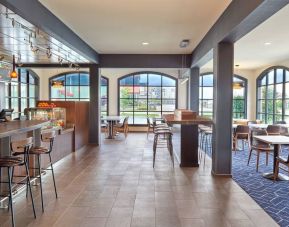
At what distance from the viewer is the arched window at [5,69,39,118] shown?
33.9ft

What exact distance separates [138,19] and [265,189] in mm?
3628

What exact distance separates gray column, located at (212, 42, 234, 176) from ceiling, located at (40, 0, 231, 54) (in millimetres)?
696

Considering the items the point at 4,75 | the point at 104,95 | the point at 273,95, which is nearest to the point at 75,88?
the point at 104,95

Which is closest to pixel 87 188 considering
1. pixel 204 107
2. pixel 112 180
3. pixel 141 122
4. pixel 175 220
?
pixel 112 180

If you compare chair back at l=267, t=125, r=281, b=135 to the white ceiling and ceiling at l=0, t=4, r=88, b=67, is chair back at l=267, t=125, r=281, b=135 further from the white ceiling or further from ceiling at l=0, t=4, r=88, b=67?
ceiling at l=0, t=4, r=88, b=67

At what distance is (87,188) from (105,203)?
0.73 meters

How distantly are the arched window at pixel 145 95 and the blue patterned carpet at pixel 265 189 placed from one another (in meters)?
6.68

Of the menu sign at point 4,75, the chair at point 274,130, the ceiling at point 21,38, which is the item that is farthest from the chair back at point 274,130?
the menu sign at point 4,75

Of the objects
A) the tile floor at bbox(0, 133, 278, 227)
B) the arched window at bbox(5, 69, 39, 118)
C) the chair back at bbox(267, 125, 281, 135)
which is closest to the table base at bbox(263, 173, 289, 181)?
the tile floor at bbox(0, 133, 278, 227)

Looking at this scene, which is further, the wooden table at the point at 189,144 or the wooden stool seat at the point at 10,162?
the wooden table at the point at 189,144

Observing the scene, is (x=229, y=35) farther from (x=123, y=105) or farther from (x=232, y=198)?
(x=123, y=105)

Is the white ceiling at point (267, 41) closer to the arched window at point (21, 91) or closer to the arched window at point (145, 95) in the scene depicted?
the arched window at point (145, 95)

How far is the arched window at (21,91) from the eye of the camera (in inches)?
406

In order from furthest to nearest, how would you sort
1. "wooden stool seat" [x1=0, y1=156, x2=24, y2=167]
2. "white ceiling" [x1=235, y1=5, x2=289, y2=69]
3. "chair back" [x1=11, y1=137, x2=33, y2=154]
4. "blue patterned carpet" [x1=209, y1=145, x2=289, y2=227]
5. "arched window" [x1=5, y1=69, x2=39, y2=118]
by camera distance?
"arched window" [x1=5, y1=69, x2=39, y2=118], "white ceiling" [x1=235, y1=5, x2=289, y2=69], "blue patterned carpet" [x1=209, y1=145, x2=289, y2=227], "chair back" [x1=11, y1=137, x2=33, y2=154], "wooden stool seat" [x1=0, y1=156, x2=24, y2=167]
